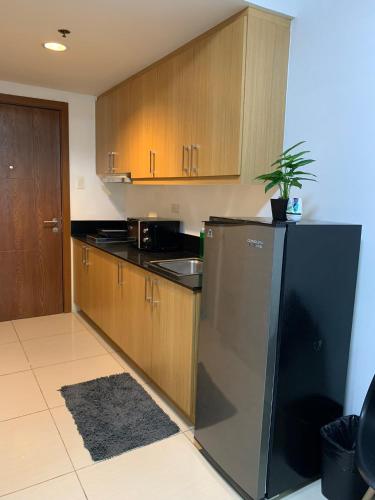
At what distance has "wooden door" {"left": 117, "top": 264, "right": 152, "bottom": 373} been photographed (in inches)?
98.1

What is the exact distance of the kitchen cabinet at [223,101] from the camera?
6.37ft

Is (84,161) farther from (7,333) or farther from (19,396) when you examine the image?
(19,396)

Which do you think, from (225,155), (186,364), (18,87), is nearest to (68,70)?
(18,87)

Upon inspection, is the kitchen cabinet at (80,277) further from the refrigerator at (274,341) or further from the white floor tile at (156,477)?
the refrigerator at (274,341)

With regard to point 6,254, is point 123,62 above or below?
above

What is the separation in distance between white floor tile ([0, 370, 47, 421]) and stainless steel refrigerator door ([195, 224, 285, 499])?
1.13 metres

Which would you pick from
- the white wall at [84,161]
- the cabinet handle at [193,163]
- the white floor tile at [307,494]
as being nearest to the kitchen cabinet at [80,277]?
the white wall at [84,161]

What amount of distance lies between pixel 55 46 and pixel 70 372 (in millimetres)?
2313

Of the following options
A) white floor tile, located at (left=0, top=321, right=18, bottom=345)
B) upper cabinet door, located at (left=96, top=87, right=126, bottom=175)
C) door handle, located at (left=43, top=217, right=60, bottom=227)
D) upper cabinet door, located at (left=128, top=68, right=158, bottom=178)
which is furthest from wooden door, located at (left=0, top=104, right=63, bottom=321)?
upper cabinet door, located at (left=128, top=68, right=158, bottom=178)

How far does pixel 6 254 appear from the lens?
3.66 m

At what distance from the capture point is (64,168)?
3803mm

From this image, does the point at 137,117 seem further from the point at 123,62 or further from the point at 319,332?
the point at 319,332

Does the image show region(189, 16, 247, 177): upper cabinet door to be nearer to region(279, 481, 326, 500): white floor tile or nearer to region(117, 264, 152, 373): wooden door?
region(117, 264, 152, 373): wooden door

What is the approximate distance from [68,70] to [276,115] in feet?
6.18
